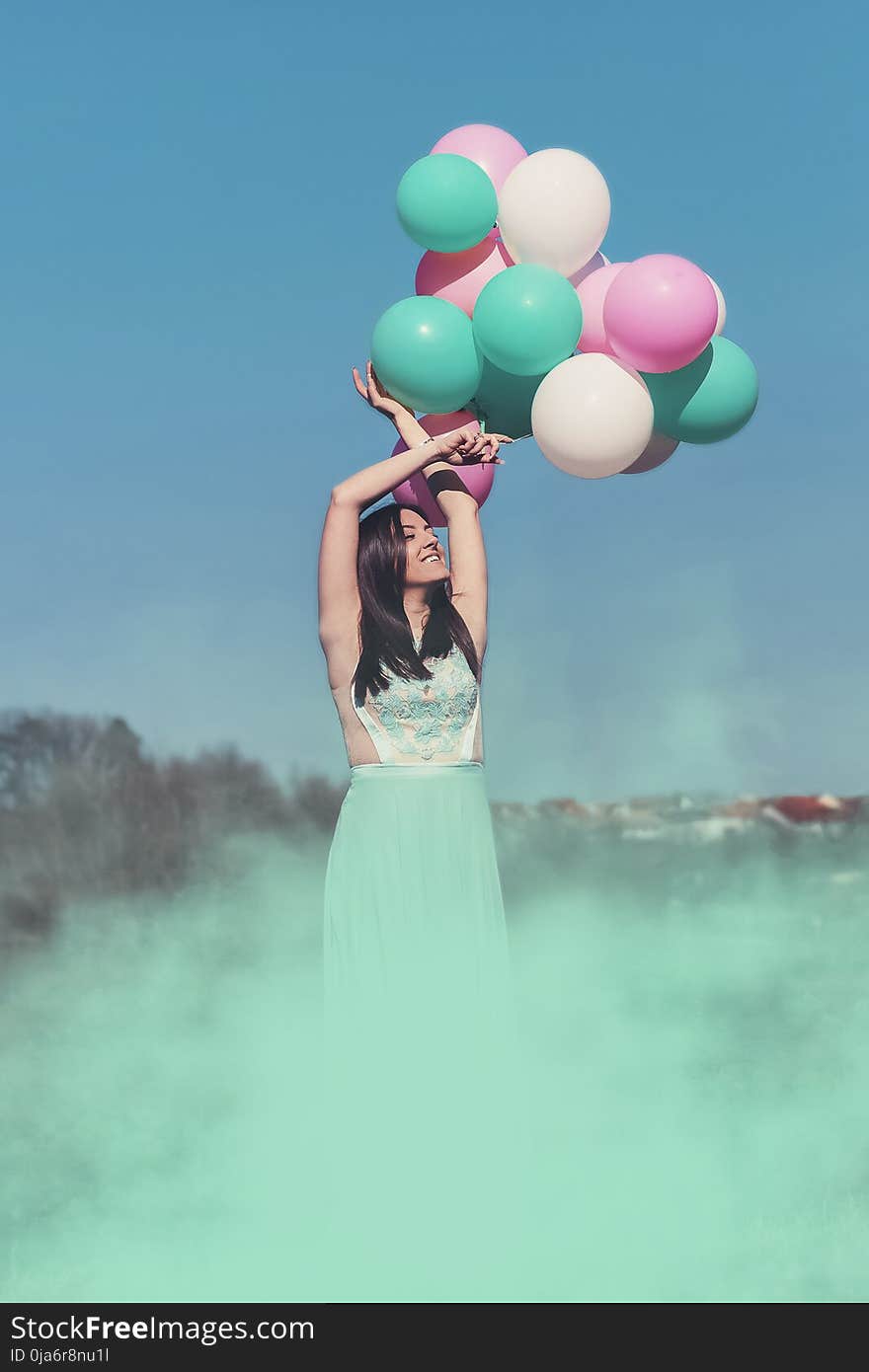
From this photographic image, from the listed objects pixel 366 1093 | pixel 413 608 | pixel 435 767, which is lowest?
pixel 366 1093

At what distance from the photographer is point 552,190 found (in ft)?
12.3

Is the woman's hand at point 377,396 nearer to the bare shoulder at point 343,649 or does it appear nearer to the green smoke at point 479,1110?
the bare shoulder at point 343,649

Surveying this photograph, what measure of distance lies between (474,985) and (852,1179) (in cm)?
167

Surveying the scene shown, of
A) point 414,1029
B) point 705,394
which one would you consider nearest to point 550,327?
point 705,394

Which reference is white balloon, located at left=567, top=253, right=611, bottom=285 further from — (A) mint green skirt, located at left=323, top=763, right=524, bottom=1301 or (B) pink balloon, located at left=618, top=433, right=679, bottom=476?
(A) mint green skirt, located at left=323, top=763, right=524, bottom=1301

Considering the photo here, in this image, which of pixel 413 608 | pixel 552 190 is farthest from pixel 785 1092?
pixel 552 190

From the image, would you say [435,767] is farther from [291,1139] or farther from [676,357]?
[291,1139]

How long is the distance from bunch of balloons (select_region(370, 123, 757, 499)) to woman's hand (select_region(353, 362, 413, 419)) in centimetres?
9

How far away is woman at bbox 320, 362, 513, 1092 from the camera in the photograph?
3.70 metres

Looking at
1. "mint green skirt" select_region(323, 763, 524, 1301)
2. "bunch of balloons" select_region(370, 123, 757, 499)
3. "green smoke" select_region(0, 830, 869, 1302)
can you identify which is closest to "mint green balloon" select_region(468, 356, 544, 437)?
"bunch of balloons" select_region(370, 123, 757, 499)

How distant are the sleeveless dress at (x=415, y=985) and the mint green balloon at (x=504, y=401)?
0.62 metres

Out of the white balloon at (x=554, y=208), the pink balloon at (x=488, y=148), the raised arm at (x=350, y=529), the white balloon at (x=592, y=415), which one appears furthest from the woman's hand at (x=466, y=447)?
the pink balloon at (x=488, y=148)

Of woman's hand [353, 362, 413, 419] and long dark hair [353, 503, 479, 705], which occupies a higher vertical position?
woman's hand [353, 362, 413, 419]

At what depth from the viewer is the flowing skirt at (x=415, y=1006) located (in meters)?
3.62
